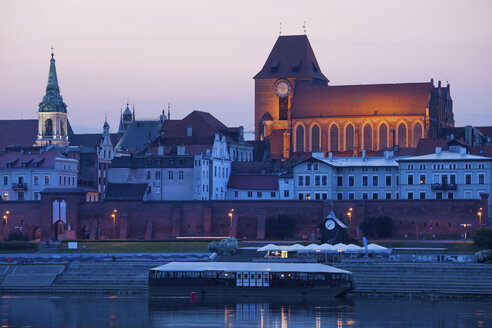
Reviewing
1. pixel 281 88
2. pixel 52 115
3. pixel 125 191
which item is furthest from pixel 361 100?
pixel 125 191

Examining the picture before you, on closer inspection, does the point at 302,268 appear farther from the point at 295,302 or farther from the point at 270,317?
the point at 270,317

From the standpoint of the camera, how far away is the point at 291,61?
172625mm

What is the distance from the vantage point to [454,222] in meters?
109

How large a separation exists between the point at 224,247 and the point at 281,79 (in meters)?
79.9

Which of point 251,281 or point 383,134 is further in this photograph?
point 383,134

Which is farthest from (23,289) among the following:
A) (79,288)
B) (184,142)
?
(184,142)

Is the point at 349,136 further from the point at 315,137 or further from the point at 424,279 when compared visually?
the point at 424,279

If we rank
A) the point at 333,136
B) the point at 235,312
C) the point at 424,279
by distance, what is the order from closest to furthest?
1. the point at 235,312
2. the point at 424,279
3. the point at 333,136

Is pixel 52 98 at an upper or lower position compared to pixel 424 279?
upper

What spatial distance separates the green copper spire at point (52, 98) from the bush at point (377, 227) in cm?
7186

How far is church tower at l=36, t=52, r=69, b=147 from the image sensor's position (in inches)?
6580

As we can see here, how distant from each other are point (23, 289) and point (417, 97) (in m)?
83.3

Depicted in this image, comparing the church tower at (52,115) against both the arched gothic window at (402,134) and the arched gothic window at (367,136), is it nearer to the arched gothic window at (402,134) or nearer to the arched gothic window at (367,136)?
the arched gothic window at (367,136)

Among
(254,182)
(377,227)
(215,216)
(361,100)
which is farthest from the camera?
(361,100)
